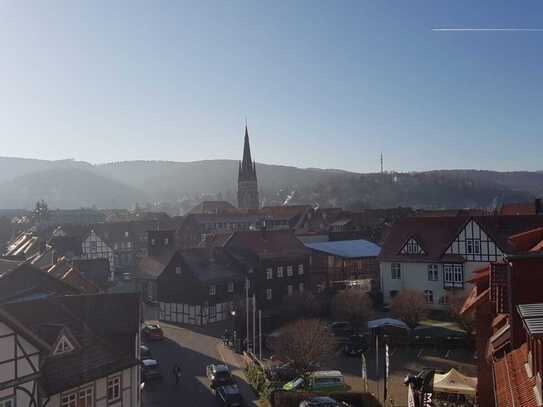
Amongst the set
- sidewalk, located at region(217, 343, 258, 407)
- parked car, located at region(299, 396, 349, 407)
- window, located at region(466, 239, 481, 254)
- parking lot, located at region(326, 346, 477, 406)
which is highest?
window, located at region(466, 239, 481, 254)

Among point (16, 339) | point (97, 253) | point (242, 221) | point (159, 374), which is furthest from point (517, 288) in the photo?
point (242, 221)

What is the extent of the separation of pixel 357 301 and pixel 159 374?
14.2 metres

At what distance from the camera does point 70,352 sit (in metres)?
18.7

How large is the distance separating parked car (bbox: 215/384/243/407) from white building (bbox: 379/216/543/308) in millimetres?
22450

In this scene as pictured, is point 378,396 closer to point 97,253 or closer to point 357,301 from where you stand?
point 357,301

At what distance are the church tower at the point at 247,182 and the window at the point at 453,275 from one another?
79367mm

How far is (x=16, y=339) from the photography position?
15.9 m

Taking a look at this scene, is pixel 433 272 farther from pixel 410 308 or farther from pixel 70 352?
pixel 70 352

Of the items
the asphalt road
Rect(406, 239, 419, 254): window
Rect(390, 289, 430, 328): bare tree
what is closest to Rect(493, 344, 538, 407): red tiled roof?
the asphalt road

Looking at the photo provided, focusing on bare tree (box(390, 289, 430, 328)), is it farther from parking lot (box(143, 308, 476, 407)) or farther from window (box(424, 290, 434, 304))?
window (box(424, 290, 434, 304))

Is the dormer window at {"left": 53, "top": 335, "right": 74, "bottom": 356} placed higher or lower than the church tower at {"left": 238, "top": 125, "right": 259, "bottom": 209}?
lower

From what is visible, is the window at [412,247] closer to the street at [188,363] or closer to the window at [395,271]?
the window at [395,271]

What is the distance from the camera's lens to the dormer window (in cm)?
1812

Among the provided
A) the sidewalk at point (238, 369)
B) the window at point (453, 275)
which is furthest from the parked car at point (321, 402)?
the window at point (453, 275)
